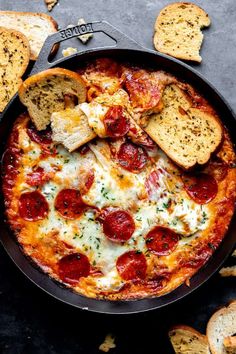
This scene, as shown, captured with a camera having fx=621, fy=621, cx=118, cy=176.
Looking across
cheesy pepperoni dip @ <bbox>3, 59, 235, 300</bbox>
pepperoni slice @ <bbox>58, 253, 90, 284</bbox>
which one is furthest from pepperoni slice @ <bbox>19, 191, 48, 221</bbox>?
pepperoni slice @ <bbox>58, 253, 90, 284</bbox>

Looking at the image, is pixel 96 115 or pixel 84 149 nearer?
pixel 96 115

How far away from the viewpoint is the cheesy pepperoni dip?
14.1 feet

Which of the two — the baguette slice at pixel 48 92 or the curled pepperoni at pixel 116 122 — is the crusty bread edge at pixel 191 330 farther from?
the baguette slice at pixel 48 92

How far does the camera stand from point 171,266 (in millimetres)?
4344

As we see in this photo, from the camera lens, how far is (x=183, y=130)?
4.34 m

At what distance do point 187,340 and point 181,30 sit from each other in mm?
2278

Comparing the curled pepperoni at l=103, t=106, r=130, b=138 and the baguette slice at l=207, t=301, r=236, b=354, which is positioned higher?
the curled pepperoni at l=103, t=106, r=130, b=138

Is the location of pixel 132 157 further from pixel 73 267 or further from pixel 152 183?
pixel 73 267

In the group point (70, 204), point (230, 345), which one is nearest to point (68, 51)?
point (70, 204)

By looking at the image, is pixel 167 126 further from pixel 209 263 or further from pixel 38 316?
pixel 38 316

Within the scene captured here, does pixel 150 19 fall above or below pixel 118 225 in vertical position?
above

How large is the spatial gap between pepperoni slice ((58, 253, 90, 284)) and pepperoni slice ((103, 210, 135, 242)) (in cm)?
26

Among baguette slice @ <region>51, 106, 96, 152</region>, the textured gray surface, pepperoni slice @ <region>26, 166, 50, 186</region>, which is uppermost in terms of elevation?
the textured gray surface

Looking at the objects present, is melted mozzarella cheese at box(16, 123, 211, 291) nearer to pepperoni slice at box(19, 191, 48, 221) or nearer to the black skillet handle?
pepperoni slice at box(19, 191, 48, 221)
